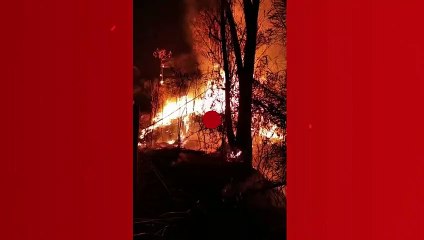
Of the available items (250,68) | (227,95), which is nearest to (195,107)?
(227,95)

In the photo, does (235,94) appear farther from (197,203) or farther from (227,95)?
(197,203)

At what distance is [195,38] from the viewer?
160 centimetres

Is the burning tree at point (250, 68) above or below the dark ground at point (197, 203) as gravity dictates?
above

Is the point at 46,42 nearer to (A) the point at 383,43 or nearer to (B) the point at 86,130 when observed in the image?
(B) the point at 86,130

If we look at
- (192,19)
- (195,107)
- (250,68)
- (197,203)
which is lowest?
(197,203)

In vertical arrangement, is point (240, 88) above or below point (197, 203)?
above

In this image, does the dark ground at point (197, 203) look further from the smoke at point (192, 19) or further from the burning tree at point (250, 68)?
the smoke at point (192, 19)

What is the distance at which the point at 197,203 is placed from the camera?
5.25ft

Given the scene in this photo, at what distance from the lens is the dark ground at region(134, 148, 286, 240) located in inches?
62.4

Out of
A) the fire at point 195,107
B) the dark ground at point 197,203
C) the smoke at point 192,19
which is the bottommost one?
the dark ground at point 197,203

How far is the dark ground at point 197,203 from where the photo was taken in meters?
1.59

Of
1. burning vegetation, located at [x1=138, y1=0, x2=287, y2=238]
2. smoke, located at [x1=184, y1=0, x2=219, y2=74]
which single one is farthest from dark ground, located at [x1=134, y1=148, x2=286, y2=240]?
smoke, located at [x1=184, y1=0, x2=219, y2=74]

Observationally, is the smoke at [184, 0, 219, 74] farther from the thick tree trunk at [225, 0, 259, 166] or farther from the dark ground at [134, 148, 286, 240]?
the dark ground at [134, 148, 286, 240]

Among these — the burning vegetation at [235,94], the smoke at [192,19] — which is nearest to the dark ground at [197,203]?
the burning vegetation at [235,94]
